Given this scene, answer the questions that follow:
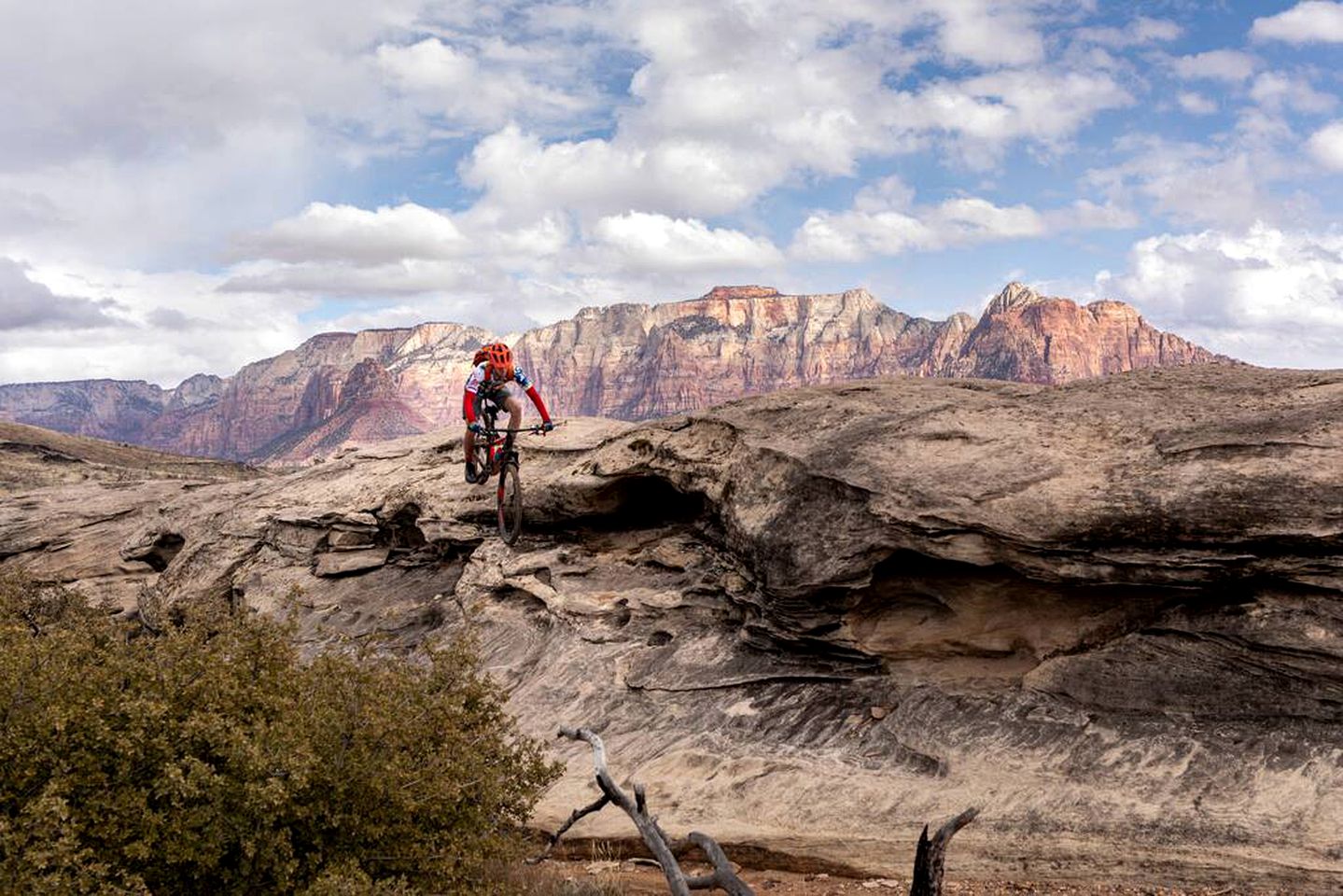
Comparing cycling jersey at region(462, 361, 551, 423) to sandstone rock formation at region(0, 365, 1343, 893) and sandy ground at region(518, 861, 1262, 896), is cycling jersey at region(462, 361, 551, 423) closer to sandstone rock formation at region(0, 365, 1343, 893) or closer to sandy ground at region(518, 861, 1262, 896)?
sandstone rock formation at region(0, 365, 1343, 893)

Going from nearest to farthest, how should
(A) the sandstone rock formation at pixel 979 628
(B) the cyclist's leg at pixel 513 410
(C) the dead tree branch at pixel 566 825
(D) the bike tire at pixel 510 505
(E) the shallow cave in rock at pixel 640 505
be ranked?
(C) the dead tree branch at pixel 566 825
(A) the sandstone rock formation at pixel 979 628
(B) the cyclist's leg at pixel 513 410
(D) the bike tire at pixel 510 505
(E) the shallow cave in rock at pixel 640 505

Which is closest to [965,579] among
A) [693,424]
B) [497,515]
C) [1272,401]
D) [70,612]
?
[1272,401]

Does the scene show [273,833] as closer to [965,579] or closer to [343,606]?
[965,579]

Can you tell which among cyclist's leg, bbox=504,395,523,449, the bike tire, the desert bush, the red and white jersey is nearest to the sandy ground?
the desert bush

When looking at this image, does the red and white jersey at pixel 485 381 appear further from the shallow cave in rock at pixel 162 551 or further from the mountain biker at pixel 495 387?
the shallow cave in rock at pixel 162 551

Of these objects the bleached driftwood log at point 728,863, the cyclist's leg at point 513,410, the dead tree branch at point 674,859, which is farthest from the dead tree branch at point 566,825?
the cyclist's leg at point 513,410

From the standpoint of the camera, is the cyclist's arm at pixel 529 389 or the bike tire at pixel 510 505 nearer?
the cyclist's arm at pixel 529 389

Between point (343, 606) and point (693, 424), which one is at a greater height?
point (693, 424)

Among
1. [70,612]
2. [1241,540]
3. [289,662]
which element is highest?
[1241,540]

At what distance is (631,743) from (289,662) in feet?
19.8

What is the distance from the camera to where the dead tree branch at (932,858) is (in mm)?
8188

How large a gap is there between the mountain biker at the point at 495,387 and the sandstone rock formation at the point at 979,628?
2605mm

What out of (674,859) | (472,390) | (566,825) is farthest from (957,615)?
(472,390)

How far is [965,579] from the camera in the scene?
14055 millimetres
